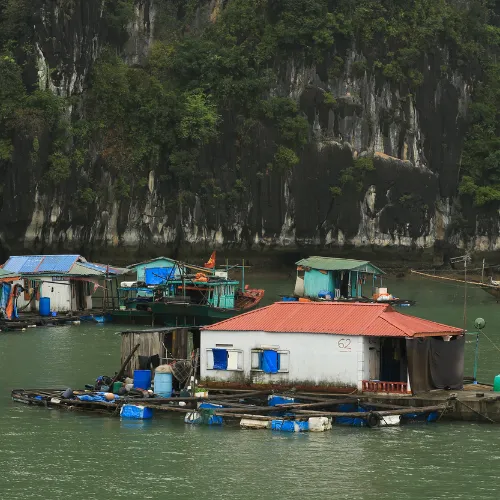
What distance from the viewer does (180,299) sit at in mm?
49188

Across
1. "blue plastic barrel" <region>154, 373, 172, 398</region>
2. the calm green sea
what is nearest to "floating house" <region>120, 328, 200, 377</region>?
"blue plastic barrel" <region>154, 373, 172, 398</region>

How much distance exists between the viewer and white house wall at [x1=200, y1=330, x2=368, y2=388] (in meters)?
28.0

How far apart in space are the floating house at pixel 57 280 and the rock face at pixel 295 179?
17.3 metres

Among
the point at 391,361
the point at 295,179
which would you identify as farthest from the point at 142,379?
the point at 295,179

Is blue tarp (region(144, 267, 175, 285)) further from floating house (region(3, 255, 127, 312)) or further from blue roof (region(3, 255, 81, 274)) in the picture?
blue roof (region(3, 255, 81, 274))

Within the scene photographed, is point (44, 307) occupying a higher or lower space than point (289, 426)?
higher

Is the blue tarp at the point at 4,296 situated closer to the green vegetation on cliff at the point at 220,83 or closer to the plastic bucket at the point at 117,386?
the plastic bucket at the point at 117,386

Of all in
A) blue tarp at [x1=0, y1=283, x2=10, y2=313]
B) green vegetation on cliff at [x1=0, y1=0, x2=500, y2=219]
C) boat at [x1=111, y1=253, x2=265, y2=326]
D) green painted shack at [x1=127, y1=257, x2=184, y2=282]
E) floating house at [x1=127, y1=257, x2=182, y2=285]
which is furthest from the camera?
green vegetation on cliff at [x1=0, y1=0, x2=500, y2=219]

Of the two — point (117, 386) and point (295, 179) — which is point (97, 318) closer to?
point (117, 386)

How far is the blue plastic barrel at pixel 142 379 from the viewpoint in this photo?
29.7m

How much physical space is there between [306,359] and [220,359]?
195 centimetres

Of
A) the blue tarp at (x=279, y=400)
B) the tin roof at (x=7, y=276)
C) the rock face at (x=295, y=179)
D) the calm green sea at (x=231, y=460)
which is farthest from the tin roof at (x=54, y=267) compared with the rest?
the blue tarp at (x=279, y=400)

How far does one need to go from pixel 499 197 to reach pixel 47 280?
39955 mm

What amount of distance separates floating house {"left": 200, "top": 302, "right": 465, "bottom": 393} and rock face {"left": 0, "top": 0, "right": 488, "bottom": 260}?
136ft
